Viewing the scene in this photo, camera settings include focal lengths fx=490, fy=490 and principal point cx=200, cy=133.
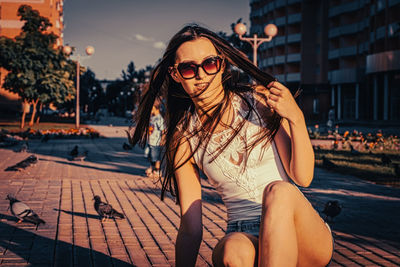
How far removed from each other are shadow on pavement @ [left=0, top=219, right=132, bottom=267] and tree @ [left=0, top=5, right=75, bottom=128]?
2918cm

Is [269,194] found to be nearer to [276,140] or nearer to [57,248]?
[276,140]

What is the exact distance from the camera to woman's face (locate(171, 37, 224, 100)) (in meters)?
2.53

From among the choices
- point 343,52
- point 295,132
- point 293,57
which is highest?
point 293,57

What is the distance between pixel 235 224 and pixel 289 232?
419 millimetres

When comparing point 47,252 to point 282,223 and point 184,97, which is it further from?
point 282,223

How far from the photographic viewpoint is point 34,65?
110 feet

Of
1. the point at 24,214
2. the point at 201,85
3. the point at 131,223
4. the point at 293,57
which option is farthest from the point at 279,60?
the point at 201,85

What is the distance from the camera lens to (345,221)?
650 centimetres

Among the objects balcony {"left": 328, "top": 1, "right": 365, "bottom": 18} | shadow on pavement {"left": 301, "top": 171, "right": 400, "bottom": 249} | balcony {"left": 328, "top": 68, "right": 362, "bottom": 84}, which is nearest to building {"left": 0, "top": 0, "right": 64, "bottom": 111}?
balcony {"left": 328, "top": 68, "right": 362, "bottom": 84}

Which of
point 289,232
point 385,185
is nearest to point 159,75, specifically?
point 289,232

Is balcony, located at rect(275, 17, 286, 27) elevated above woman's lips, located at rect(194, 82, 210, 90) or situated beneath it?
elevated above

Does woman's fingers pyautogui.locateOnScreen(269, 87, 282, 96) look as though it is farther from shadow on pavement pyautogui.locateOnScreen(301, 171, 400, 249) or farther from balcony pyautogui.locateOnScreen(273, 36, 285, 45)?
balcony pyautogui.locateOnScreen(273, 36, 285, 45)

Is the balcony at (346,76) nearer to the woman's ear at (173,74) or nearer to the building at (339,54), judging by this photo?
the building at (339,54)

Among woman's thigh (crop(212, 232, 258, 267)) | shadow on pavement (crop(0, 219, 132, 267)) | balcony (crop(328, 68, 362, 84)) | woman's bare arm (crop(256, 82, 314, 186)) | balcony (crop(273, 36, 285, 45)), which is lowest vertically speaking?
shadow on pavement (crop(0, 219, 132, 267))
